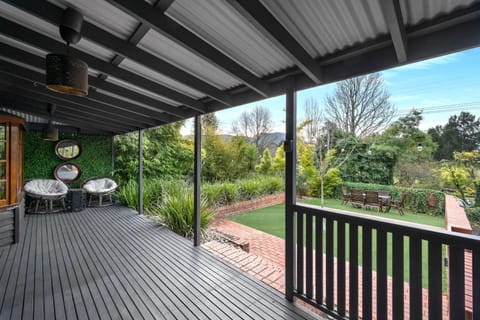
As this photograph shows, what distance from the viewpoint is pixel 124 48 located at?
2141 millimetres

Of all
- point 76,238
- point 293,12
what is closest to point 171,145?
point 76,238

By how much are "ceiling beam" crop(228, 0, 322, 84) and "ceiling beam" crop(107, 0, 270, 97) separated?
641 millimetres

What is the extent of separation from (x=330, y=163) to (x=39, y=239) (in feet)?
30.8

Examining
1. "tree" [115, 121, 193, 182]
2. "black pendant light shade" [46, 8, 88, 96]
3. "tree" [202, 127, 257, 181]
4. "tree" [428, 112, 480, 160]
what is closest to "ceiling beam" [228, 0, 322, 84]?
"black pendant light shade" [46, 8, 88, 96]

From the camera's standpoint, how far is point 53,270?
2922 millimetres

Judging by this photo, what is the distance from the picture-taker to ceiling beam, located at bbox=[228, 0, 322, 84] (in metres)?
1.35

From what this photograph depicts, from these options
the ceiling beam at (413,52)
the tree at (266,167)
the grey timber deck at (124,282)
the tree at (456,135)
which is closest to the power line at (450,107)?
the tree at (456,135)

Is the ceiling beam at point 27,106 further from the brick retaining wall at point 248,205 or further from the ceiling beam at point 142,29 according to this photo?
the brick retaining wall at point 248,205

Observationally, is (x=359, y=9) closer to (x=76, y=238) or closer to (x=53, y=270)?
(x=53, y=270)

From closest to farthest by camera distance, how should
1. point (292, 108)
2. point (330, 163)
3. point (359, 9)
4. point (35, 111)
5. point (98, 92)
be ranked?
point (359, 9) → point (292, 108) → point (98, 92) → point (35, 111) → point (330, 163)

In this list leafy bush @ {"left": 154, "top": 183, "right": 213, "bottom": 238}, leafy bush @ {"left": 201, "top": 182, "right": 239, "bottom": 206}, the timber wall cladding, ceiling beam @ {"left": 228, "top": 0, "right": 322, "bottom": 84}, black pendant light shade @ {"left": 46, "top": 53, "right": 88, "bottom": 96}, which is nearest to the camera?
ceiling beam @ {"left": 228, "top": 0, "right": 322, "bottom": 84}

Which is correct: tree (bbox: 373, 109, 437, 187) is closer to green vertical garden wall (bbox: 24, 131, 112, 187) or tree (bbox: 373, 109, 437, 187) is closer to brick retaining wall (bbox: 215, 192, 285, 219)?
brick retaining wall (bbox: 215, 192, 285, 219)

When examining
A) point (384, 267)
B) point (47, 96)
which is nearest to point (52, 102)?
point (47, 96)

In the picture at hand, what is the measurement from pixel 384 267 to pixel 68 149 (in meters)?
9.00
